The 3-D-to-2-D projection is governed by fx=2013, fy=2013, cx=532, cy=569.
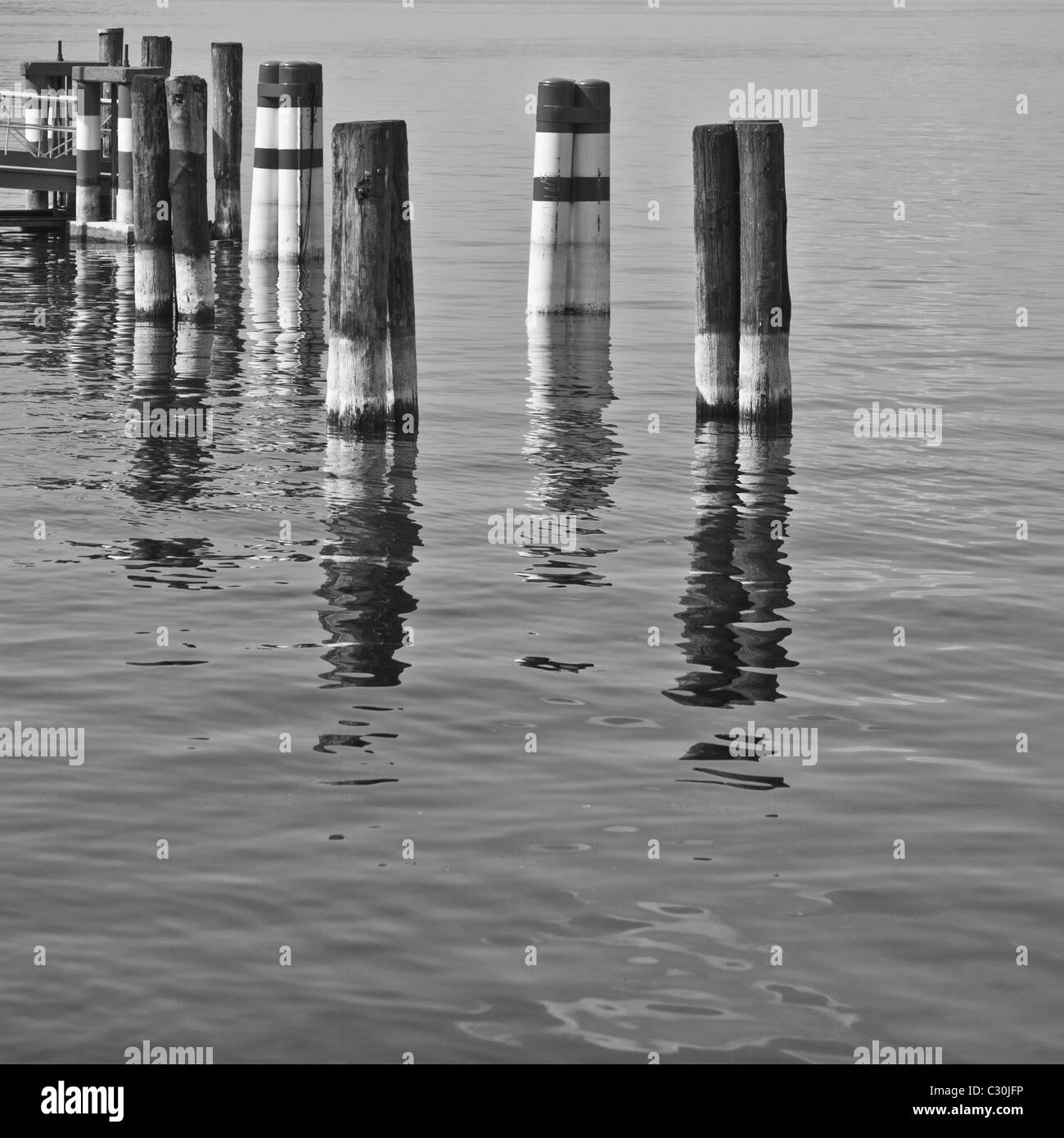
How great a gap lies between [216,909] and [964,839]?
3.23 metres

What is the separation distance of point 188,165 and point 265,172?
4.83 m

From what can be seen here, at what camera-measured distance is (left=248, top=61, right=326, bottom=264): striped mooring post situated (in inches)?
974

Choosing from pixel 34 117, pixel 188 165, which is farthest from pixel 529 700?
pixel 34 117

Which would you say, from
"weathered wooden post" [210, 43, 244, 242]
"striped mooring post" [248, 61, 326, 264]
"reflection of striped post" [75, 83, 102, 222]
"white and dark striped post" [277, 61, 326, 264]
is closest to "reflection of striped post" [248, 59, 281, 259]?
"striped mooring post" [248, 61, 326, 264]

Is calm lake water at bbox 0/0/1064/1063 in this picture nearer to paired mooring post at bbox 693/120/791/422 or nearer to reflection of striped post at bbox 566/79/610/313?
paired mooring post at bbox 693/120/791/422

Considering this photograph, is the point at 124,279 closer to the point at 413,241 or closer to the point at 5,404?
the point at 413,241

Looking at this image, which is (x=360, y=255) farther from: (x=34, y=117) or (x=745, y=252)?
(x=34, y=117)

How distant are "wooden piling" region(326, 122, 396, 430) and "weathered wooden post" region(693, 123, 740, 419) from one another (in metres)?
2.39

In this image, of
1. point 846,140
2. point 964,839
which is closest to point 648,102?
point 846,140

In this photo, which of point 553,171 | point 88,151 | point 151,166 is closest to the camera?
point 553,171

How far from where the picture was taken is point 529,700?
10.5 meters

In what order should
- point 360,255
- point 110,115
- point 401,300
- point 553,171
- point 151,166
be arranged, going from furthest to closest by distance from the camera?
1. point 110,115
2. point 151,166
3. point 553,171
4. point 401,300
5. point 360,255

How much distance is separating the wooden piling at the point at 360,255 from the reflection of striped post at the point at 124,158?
10.8 meters

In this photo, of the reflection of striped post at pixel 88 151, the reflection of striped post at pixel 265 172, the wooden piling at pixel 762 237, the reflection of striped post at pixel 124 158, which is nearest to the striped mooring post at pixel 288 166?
the reflection of striped post at pixel 265 172
